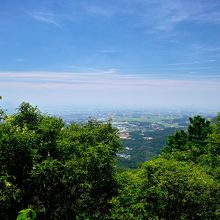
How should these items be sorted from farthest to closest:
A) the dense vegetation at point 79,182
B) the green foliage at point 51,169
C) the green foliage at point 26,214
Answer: the dense vegetation at point 79,182
the green foliage at point 51,169
the green foliage at point 26,214

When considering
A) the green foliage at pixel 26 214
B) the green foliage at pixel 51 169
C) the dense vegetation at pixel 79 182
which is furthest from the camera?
the dense vegetation at pixel 79 182

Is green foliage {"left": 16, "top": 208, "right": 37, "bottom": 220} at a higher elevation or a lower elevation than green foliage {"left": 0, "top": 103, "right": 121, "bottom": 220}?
higher

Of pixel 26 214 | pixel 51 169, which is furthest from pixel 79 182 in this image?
pixel 26 214

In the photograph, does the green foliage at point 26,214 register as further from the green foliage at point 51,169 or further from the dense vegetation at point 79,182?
the dense vegetation at point 79,182

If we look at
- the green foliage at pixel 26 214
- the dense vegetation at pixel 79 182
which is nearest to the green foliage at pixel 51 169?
the dense vegetation at pixel 79 182

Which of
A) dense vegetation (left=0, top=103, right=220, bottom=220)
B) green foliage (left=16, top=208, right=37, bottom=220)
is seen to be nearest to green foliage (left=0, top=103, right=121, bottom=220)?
dense vegetation (left=0, top=103, right=220, bottom=220)

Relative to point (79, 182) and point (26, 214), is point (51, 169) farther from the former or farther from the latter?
point (26, 214)

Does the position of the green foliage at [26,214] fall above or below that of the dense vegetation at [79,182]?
above

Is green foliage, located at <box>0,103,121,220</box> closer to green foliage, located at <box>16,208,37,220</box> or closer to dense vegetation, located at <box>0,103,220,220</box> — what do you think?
dense vegetation, located at <box>0,103,220,220</box>

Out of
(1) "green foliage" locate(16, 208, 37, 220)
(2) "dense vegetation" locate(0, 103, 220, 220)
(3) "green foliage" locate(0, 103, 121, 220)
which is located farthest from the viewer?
(2) "dense vegetation" locate(0, 103, 220, 220)
